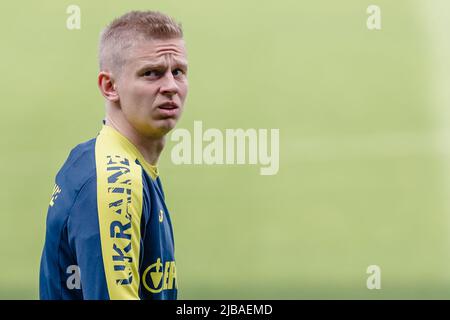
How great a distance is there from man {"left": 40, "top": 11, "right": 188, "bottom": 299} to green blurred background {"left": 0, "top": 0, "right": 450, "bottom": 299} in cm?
143

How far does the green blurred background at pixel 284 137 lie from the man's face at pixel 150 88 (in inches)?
57.8

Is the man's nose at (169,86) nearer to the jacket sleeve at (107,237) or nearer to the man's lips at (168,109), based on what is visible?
the man's lips at (168,109)

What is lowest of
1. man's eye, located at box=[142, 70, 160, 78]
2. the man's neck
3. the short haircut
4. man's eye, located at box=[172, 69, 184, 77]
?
the man's neck

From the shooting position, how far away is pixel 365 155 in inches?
122

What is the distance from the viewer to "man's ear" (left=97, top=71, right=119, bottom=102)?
1576mm

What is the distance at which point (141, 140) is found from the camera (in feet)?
5.11

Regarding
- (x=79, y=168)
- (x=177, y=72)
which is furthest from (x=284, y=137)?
(x=79, y=168)

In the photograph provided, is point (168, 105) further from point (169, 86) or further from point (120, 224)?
point (120, 224)

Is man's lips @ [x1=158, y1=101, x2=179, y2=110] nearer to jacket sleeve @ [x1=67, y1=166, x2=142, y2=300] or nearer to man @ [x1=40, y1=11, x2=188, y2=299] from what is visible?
man @ [x1=40, y1=11, x2=188, y2=299]

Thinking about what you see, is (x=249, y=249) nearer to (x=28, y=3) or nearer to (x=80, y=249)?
(x=28, y=3)

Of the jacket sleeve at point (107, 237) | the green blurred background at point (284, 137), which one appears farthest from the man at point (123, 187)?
the green blurred background at point (284, 137)

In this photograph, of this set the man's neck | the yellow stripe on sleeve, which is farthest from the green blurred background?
the yellow stripe on sleeve

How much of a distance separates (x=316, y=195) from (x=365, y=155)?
26cm

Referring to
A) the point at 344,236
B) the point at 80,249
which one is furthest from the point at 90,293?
the point at 344,236
